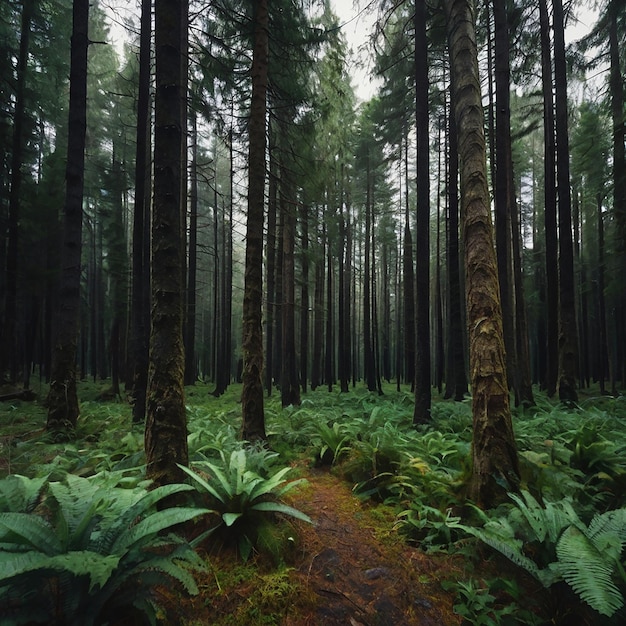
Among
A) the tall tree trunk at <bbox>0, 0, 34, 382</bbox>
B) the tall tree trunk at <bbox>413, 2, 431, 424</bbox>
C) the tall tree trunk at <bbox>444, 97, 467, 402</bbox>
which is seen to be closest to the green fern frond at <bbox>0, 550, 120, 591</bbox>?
the tall tree trunk at <bbox>413, 2, 431, 424</bbox>

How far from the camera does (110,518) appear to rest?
233cm

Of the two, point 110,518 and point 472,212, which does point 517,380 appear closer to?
point 472,212

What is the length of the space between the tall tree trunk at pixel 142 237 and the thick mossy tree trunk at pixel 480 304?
275 inches

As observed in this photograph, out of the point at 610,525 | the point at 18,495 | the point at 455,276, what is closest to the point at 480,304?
the point at 610,525

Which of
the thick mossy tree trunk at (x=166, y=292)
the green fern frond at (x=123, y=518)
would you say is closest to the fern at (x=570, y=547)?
the green fern frond at (x=123, y=518)

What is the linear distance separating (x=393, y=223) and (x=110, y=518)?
24577 millimetres

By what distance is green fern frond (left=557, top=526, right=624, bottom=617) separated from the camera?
184 cm

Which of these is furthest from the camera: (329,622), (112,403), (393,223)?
(393,223)

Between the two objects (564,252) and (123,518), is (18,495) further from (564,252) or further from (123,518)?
(564,252)

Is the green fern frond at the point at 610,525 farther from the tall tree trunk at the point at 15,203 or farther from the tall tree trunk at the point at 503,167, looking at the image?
the tall tree trunk at the point at 15,203

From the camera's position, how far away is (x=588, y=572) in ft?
6.62

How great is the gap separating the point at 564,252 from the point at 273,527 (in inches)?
432

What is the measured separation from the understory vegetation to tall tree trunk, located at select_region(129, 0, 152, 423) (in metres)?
2.41

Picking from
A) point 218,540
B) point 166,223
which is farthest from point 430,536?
point 166,223
